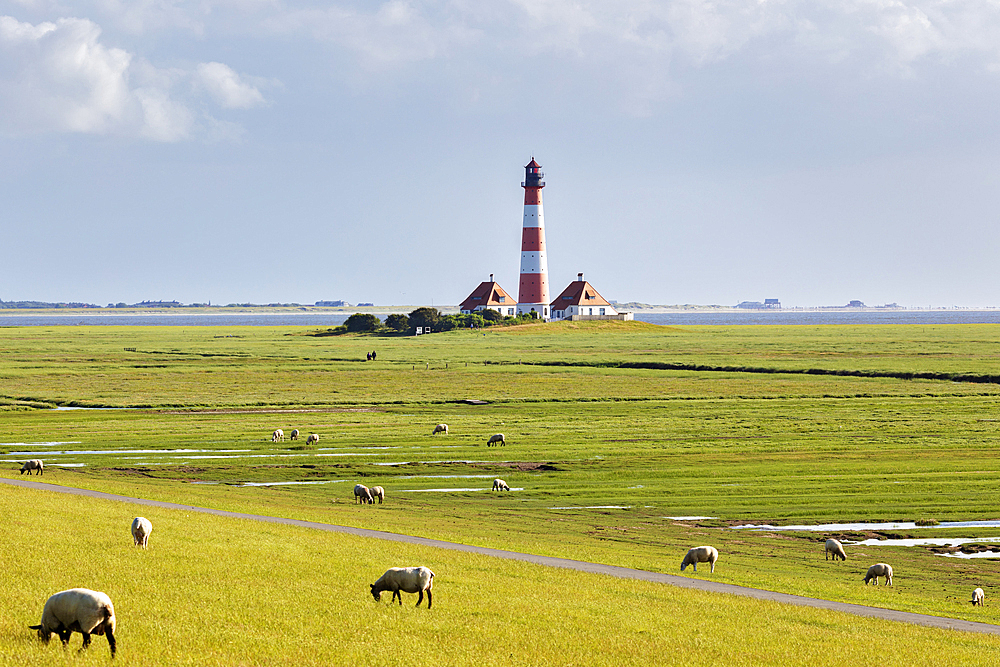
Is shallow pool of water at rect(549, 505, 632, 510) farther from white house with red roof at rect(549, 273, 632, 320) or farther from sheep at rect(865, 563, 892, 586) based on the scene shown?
white house with red roof at rect(549, 273, 632, 320)

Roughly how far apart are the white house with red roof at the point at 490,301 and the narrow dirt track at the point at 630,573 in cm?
14713

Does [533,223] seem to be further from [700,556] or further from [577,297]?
[700,556]

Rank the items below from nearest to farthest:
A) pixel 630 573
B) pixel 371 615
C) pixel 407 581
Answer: pixel 371 615
pixel 407 581
pixel 630 573

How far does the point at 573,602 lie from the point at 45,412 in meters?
55.7

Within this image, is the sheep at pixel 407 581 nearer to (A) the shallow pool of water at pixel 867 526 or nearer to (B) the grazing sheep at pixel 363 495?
(A) the shallow pool of water at pixel 867 526

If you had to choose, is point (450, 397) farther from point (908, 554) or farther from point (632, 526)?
point (908, 554)

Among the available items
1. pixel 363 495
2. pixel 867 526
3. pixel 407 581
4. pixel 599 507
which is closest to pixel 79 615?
pixel 407 581

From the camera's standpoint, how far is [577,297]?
18512 cm

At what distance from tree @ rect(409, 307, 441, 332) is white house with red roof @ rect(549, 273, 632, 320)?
22.3 metres

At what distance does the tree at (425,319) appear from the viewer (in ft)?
573

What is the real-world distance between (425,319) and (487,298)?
13063mm

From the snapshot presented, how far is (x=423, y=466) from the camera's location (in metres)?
45.6

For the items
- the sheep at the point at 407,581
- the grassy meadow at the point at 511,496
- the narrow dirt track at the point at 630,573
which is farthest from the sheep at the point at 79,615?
the narrow dirt track at the point at 630,573

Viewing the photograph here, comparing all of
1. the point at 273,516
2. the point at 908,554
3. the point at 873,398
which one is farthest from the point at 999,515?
the point at 873,398
